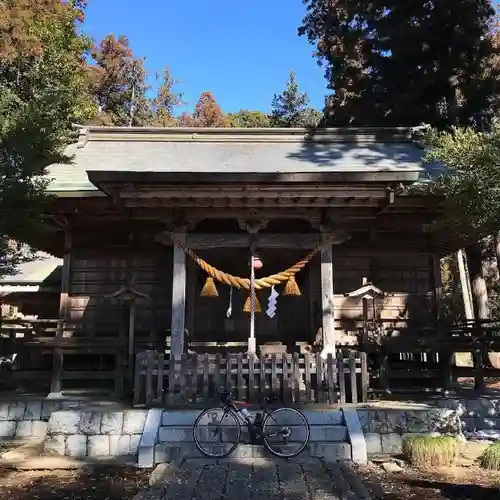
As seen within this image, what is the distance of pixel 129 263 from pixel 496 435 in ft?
24.4

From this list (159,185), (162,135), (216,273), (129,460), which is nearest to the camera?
(129,460)

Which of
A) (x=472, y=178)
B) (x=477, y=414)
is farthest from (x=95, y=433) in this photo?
(x=472, y=178)

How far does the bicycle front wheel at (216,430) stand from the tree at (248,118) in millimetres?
Result: 40184

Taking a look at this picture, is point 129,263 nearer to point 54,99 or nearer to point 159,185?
point 159,185


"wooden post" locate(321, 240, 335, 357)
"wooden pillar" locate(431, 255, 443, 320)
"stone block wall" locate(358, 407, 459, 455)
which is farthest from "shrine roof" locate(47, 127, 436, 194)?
"stone block wall" locate(358, 407, 459, 455)

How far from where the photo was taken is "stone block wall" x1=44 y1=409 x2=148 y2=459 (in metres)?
6.96

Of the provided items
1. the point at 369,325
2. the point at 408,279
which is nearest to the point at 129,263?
the point at 369,325

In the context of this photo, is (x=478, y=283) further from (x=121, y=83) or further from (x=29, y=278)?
(x=121, y=83)

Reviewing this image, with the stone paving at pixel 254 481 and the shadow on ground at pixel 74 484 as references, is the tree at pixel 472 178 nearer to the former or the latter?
the stone paving at pixel 254 481

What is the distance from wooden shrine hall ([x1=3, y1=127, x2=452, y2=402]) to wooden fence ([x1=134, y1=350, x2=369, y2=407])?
0.96 m

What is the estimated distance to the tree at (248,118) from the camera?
4588 centimetres

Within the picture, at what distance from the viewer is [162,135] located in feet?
45.8

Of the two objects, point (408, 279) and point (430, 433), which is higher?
point (408, 279)

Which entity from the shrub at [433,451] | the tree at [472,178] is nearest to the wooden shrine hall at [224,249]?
the tree at [472,178]
